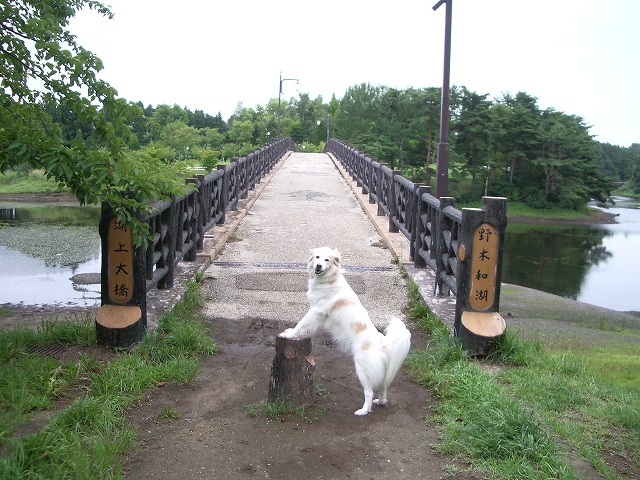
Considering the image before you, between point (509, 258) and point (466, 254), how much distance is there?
28.4m

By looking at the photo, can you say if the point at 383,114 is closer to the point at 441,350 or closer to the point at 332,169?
the point at 332,169

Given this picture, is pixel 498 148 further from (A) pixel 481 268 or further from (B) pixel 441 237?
(A) pixel 481 268

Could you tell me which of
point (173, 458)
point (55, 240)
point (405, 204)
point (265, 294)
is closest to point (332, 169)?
point (55, 240)

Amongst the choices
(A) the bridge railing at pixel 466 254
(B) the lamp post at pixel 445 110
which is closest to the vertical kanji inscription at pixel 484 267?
(A) the bridge railing at pixel 466 254

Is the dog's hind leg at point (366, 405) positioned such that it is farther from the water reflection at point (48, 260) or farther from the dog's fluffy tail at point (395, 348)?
the water reflection at point (48, 260)

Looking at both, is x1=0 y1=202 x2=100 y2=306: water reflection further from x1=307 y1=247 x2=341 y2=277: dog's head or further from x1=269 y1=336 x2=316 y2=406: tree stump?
x1=269 y1=336 x2=316 y2=406: tree stump

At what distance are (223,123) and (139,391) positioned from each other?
398 feet

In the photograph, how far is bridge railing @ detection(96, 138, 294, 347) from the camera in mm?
5688

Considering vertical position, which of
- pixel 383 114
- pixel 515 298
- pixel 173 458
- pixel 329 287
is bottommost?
pixel 515 298

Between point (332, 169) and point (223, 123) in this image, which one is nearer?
point (332, 169)

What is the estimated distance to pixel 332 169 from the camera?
29.1 m

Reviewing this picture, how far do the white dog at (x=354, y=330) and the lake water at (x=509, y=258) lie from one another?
18.0ft

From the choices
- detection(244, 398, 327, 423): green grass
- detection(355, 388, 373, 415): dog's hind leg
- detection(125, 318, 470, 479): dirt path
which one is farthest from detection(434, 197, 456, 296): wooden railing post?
detection(244, 398, 327, 423): green grass

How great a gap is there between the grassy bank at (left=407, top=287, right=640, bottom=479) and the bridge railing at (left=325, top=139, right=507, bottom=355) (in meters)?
0.20
